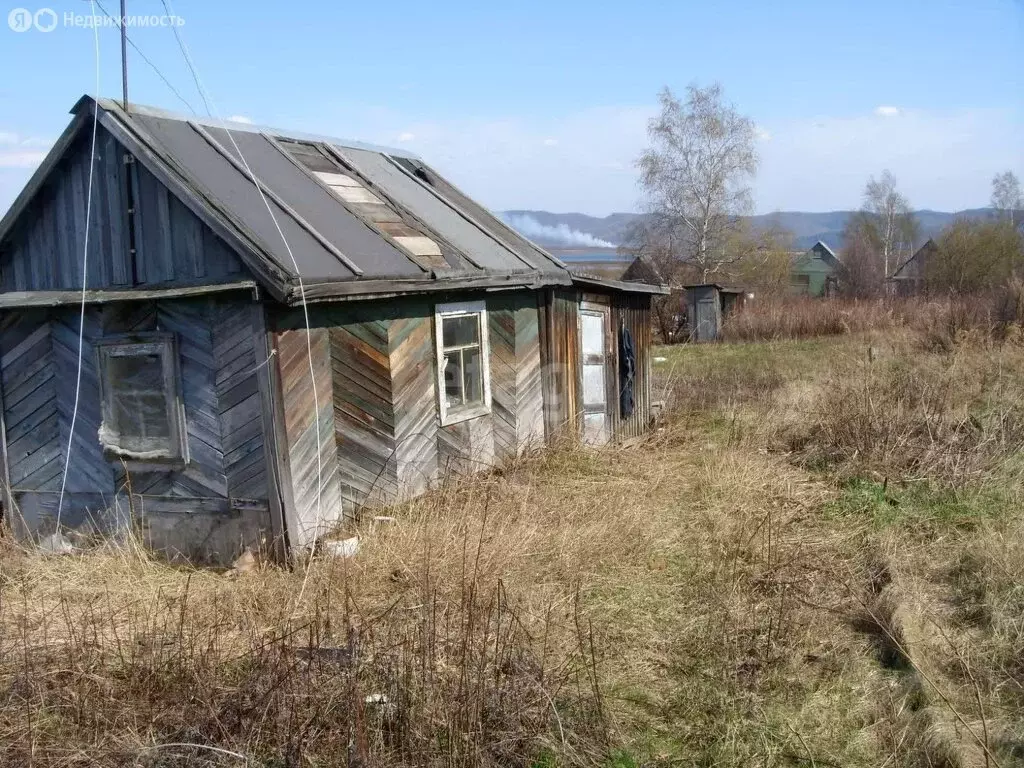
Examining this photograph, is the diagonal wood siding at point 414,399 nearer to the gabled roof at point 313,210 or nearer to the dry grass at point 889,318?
the gabled roof at point 313,210

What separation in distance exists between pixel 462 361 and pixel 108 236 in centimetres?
358

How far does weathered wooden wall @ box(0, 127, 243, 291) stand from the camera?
24.1ft

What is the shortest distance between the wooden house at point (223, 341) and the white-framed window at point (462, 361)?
0.02 meters

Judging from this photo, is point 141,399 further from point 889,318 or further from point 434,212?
point 889,318

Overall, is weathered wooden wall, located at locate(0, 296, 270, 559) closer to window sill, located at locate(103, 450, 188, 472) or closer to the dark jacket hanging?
window sill, located at locate(103, 450, 188, 472)

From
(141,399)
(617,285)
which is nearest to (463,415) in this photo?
(141,399)

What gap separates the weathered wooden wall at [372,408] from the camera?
7.29m

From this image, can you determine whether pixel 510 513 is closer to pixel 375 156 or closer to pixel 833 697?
pixel 833 697

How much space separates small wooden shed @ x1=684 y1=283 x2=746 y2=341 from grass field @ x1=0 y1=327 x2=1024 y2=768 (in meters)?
19.0

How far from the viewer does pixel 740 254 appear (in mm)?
40438

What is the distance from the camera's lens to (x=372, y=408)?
802 centimetres

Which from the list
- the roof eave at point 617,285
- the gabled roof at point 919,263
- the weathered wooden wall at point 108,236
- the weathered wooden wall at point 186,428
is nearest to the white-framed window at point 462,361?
the roof eave at point 617,285

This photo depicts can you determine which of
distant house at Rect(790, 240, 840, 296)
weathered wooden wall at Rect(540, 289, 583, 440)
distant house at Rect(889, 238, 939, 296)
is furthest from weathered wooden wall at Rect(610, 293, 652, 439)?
distant house at Rect(790, 240, 840, 296)

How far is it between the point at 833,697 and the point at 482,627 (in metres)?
1.96
